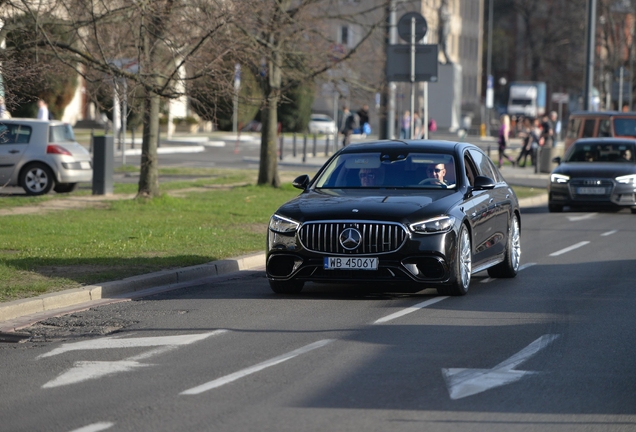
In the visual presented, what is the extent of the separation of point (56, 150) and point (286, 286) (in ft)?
44.2

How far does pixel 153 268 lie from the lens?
13.4 meters

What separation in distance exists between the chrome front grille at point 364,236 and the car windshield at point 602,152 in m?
15.2

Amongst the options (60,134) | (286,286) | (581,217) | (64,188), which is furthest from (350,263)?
(64,188)

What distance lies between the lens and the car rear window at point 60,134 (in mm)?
24594

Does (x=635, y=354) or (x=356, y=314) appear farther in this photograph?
(x=356, y=314)

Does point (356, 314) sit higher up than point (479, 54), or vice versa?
point (479, 54)

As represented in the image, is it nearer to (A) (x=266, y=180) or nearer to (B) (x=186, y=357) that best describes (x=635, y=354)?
(B) (x=186, y=357)

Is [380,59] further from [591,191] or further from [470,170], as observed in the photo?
[470,170]

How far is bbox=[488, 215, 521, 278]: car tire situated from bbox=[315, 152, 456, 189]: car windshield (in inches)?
60.8

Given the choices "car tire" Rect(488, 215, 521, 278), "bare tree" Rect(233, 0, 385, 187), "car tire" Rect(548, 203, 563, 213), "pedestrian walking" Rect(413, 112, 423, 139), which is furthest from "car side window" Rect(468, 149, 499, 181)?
"pedestrian walking" Rect(413, 112, 423, 139)

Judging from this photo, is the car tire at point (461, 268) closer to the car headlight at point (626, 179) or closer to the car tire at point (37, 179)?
the car headlight at point (626, 179)

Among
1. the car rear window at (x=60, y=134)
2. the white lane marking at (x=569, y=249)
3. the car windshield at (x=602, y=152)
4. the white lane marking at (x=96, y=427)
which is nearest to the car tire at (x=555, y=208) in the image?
the car windshield at (x=602, y=152)

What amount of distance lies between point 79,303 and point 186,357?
324cm

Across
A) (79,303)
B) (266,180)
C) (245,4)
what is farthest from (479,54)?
(79,303)
